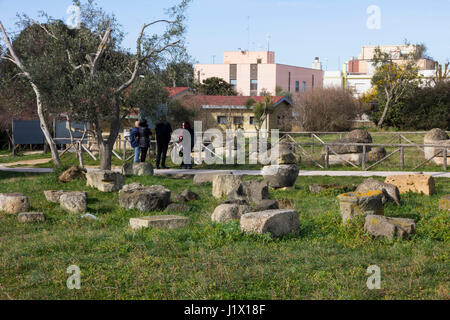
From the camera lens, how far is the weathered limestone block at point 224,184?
44.1 feet

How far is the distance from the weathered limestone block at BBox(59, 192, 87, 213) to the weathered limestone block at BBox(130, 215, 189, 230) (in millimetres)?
2328

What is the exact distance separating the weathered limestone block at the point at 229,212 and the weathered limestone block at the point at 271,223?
125 centimetres

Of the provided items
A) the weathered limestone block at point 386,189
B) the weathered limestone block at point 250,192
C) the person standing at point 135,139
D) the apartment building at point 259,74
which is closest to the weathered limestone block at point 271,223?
the weathered limestone block at point 386,189

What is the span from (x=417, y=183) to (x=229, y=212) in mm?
5322

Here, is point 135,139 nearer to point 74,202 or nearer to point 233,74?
point 74,202

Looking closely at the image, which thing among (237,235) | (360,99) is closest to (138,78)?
(237,235)

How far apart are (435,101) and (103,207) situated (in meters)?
32.5

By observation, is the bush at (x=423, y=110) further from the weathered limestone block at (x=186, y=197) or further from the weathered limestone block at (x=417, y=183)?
the weathered limestone block at (x=186, y=197)

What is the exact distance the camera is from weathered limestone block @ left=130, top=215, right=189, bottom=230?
30.8 ft

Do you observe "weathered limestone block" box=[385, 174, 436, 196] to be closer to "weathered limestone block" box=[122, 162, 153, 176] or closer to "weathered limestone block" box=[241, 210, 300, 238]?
"weathered limestone block" box=[241, 210, 300, 238]

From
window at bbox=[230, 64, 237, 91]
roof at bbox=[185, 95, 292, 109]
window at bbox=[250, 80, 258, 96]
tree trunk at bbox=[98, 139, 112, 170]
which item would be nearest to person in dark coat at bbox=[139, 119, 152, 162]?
tree trunk at bbox=[98, 139, 112, 170]

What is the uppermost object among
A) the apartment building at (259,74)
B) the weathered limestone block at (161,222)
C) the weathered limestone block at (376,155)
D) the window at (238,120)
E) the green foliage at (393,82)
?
the apartment building at (259,74)

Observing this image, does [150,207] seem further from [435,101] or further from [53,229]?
[435,101]

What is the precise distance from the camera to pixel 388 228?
836cm
